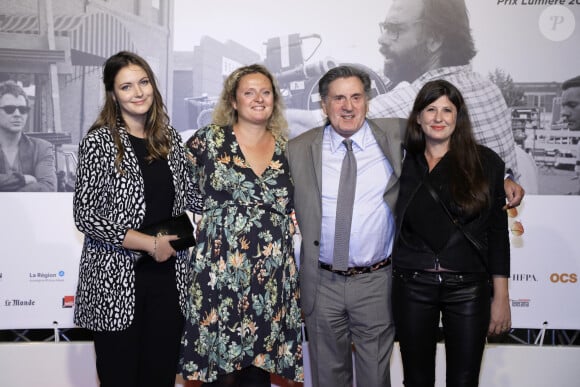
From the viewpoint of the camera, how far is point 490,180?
2.24 m

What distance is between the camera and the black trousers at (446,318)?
222cm

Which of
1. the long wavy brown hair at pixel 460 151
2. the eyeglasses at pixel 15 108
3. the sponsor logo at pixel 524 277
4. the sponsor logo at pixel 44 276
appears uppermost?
the eyeglasses at pixel 15 108

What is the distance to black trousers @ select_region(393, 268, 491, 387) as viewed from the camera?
87.6 inches

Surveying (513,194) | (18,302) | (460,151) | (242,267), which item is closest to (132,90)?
(242,267)

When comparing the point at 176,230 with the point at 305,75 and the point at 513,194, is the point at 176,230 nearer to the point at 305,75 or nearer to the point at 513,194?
the point at 513,194

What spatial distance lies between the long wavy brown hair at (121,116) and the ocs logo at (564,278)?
2468 millimetres

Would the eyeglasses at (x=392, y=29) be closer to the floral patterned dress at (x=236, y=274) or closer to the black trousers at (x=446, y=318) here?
the floral patterned dress at (x=236, y=274)

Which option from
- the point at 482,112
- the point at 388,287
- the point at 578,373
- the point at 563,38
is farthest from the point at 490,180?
the point at 578,373

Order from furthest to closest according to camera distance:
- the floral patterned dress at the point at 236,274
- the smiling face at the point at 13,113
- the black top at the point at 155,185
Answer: the smiling face at the point at 13,113 < the floral patterned dress at the point at 236,274 < the black top at the point at 155,185

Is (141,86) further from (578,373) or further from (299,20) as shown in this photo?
(578,373)

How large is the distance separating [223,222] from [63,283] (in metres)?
1.57

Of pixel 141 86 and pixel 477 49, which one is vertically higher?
pixel 477 49

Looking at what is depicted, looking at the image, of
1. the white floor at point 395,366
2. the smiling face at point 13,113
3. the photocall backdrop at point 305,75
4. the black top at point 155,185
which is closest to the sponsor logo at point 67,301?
the photocall backdrop at point 305,75

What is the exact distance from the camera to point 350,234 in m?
2.40
